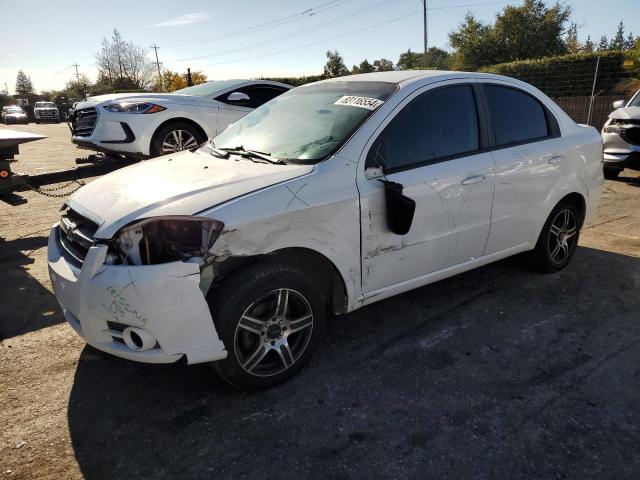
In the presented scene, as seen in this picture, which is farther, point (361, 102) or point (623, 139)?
point (623, 139)

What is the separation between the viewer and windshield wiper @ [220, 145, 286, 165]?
312 centimetres

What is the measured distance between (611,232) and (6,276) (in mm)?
6435

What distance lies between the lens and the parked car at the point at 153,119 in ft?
23.2

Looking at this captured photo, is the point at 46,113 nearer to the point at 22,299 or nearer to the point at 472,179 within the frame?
the point at 22,299

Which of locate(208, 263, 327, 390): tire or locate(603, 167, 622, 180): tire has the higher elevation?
locate(208, 263, 327, 390): tire

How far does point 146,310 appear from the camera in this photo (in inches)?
94.7

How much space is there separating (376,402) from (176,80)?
55581 mm

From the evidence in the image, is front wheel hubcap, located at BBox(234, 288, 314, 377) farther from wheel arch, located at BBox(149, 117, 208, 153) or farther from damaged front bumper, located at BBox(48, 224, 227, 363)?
wheel arch, located at BBox(149, 117, 208, 153)

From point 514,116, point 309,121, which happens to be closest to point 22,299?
point 309,121

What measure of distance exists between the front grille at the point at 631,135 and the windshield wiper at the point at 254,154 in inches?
317

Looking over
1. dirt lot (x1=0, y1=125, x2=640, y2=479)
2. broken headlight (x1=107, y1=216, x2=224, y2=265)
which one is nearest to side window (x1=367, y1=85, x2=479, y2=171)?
broken headlight (x1=107, y1=216, x2=224, y2=265)

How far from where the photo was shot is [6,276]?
4570 mm

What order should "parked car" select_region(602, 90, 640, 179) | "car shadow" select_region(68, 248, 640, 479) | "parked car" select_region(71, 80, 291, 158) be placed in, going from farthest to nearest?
1. "parked car" select_region(602, 90, 640, 179)
2. "parked car" select_region(71, 80, 291, 158)
3. "car shadow" select_region(68, 248, 640, 479)

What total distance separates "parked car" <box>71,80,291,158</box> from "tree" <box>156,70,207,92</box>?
153 ft
